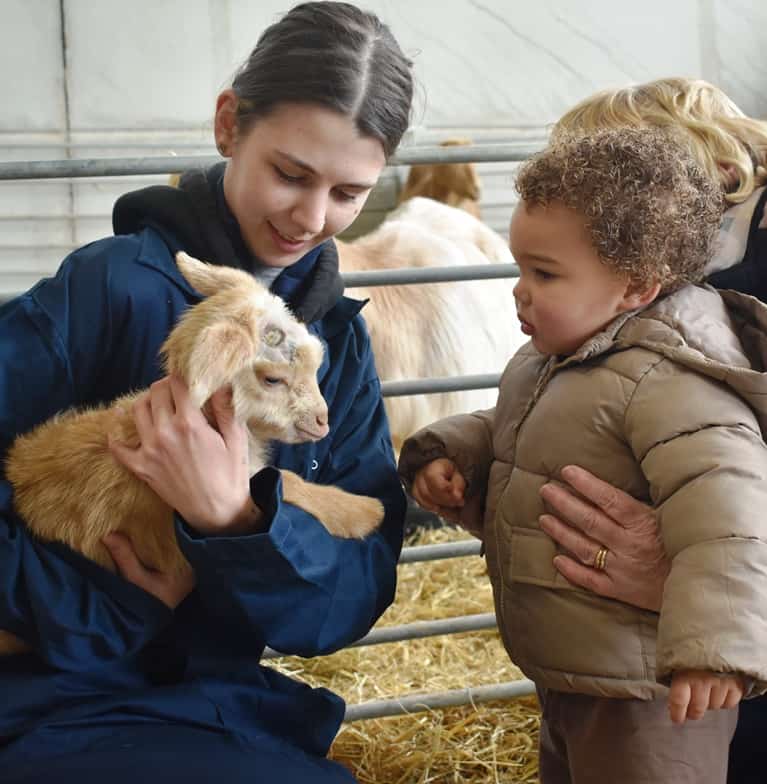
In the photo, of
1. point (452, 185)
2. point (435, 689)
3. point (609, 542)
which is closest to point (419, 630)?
point (435, 689)

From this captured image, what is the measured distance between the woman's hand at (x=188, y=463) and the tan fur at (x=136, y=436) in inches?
1.3

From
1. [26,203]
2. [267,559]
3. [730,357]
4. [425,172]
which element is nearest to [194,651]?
[267,559]

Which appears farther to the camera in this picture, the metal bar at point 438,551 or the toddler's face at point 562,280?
the metal bar at point 438,551

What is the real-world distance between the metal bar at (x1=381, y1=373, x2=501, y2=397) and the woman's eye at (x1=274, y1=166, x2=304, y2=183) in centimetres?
76

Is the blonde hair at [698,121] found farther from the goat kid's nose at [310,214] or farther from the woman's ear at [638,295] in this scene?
the goat kid's nose at [310,214]

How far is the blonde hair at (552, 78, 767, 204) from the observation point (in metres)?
1.64

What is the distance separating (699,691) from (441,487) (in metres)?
0.54

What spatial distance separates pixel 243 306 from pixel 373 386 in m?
0.36

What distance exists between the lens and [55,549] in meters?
1.47

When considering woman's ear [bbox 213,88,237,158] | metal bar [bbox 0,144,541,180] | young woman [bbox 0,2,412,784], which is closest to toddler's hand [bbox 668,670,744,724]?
young woman [bbox 0,2,412,784]

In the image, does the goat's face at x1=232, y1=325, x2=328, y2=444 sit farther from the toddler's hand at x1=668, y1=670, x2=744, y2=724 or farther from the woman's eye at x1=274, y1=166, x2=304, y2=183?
the toddler's hand at x1=668, y1=670, x2=744, y2=724

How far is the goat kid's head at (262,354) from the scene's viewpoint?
4.78 ft

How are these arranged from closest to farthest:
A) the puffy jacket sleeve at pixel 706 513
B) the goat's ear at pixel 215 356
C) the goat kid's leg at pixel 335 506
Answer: the puffy jacket sleeve at pixel 706 513, the goat's ear at pixel 215 356, the goat kid's leg at pixel 335 506

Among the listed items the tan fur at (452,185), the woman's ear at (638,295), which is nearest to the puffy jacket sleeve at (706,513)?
the woman's ear at (638,295)
